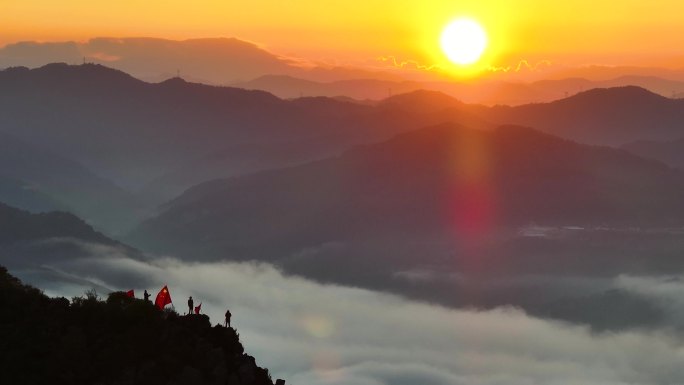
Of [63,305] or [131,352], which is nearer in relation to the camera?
[131,352]

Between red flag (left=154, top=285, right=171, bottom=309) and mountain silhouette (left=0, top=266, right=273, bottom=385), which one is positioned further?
red flag (left=154, top=285, right=171, bottom=309)

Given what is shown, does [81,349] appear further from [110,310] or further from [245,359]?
[245,359]

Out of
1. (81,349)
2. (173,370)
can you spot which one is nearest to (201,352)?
(173,370)

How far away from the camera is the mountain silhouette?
109000 mm

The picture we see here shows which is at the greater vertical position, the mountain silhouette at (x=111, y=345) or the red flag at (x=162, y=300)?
the red flag at (x=162, y=300)

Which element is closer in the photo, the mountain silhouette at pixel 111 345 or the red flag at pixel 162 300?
the mountain silhouette at pixel 111 345

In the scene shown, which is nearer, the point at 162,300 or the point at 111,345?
the point at 111,345

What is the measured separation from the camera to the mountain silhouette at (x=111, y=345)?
10900 cm

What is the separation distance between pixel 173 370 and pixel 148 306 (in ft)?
34.6

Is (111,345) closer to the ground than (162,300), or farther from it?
closer to the ground

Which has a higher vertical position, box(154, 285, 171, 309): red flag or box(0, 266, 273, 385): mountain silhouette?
box(154, 285, 171, 309): red flag

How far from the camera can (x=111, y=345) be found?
113 m

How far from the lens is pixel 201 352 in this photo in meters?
112

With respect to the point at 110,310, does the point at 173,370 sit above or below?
below
